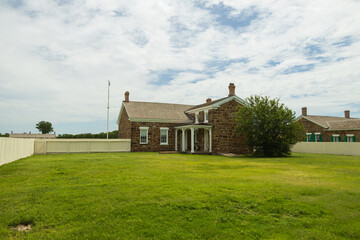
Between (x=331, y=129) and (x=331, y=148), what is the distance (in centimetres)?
715

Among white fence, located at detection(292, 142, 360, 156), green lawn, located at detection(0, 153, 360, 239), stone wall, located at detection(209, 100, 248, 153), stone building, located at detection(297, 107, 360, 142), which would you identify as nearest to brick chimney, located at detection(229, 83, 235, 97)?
stone wall, located at detection(209, 100, 248, 153)

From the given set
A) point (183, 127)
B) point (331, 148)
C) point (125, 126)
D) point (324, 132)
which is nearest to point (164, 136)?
point (183, 127)

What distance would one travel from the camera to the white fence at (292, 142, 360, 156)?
87.5 feet

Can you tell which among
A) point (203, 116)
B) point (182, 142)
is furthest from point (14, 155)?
point (203, 116)

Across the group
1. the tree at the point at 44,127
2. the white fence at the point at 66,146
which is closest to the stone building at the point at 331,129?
the white fence at the point at 66,146

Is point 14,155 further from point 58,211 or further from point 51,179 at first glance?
point 58,211

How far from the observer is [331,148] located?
2888 cm

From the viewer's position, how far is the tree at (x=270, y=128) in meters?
23.3

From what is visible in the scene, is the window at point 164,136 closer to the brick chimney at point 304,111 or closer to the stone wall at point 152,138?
the stone wall at point 152,138

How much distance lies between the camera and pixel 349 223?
528 centimetres

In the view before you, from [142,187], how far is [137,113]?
75.8ft

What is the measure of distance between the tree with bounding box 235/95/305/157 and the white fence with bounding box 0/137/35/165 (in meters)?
18.1

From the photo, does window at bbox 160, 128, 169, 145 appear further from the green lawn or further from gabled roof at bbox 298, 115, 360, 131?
the green lawn

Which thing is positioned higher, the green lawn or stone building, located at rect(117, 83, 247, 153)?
stone building, located at rect(117, 83, 247, 153)
